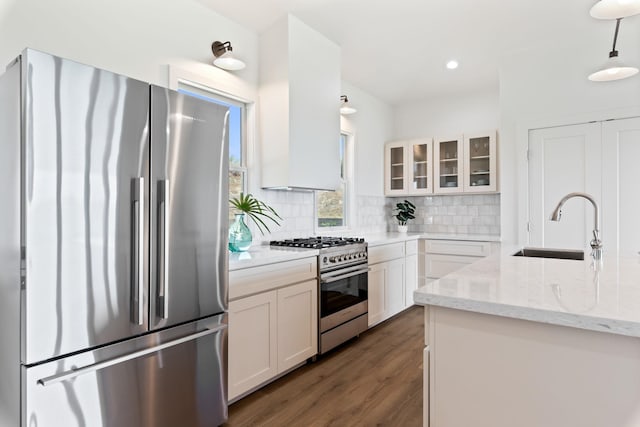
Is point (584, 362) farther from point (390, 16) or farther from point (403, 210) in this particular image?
point (403, 210)

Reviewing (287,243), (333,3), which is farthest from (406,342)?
(333,3)

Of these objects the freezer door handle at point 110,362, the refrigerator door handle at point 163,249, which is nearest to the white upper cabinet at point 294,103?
the refrigerator door handle at point 163,249

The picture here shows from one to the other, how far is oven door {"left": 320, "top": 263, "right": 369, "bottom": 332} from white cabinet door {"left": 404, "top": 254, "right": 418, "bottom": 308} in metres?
1.04

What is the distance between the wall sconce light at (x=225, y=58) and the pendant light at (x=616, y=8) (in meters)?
2.18

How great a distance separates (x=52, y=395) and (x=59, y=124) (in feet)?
3.37

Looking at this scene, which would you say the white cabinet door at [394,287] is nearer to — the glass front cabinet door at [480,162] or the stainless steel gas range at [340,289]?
the stainless steel gas range at [340,289]

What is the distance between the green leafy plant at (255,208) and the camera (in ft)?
8.95

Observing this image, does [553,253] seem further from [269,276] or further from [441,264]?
[269,276]

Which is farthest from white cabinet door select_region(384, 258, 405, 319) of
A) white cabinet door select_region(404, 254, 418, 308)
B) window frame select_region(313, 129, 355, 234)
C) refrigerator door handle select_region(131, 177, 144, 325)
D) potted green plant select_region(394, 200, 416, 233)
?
refrigerator door handle select_region(131, 177, 144, 325)

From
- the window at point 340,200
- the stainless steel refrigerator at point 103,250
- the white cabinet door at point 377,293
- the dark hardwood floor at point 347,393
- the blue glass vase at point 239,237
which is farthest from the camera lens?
the window at point 340,200

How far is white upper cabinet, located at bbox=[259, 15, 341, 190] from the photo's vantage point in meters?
3.06

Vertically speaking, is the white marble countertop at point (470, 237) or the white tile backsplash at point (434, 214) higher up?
the white tile backsplash at point (434, 214)

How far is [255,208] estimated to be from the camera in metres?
2.98

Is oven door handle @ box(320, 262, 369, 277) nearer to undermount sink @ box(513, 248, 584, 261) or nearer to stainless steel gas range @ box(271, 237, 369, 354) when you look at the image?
stainless steel gas range @ box(271, 237, 369, 354)
